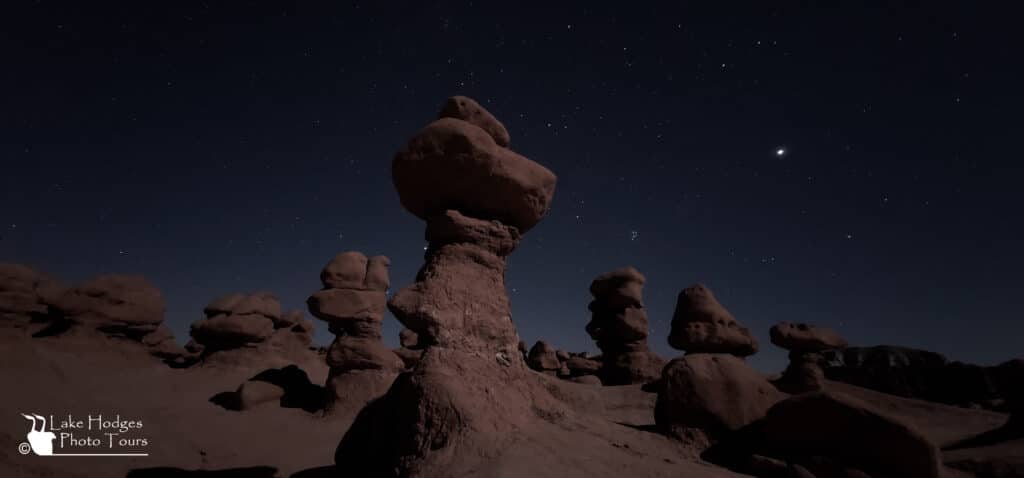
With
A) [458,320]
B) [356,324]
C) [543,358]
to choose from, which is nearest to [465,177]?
[458,320]

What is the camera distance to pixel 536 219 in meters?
6.15

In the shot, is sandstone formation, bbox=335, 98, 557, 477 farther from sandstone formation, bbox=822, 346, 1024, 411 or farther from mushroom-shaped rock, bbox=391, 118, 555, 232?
sandstone formation, bbox=822, 346, 1024, 411

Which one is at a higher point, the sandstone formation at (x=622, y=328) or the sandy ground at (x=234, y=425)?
the sandstone formation at (x=622, y=328)

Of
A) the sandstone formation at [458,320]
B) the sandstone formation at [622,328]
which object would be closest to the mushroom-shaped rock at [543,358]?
the sandstone formation at [622,328]

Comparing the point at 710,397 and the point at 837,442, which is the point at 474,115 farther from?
the point at 837,442

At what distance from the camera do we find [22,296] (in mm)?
13789

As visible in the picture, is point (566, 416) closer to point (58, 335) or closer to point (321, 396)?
point (321, 396)

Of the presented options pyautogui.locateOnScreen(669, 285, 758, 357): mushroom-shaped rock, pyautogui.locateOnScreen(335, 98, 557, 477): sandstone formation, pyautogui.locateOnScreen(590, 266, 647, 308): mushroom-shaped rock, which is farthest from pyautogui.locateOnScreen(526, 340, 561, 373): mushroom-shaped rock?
pyautogui.locateOnScreen(335, 98, 557, 477): sandstone formation

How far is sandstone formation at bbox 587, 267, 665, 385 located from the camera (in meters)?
16.6

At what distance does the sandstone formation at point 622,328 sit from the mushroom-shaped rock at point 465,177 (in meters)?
12.4

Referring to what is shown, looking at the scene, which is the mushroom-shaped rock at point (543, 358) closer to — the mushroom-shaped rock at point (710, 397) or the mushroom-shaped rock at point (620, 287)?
the mushroom-shaped rock at point (620, 287)

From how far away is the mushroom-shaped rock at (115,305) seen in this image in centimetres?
1362

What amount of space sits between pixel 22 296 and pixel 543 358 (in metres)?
19.7

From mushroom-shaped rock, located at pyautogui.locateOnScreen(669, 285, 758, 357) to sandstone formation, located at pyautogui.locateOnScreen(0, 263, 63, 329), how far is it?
68.0ft
